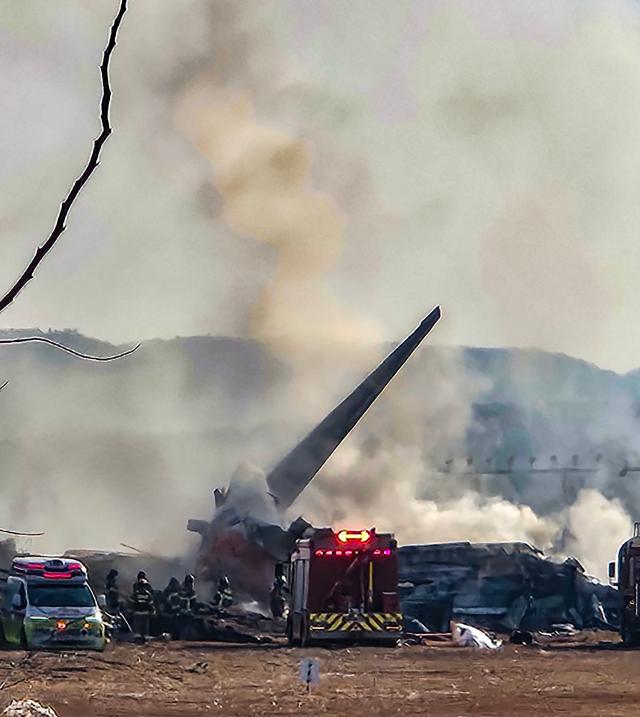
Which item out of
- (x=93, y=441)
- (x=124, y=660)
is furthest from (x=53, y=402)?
(x=124, y=660)

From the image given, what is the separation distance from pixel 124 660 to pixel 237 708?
7.97 meters

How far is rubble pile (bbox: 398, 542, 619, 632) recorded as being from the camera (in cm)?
4450

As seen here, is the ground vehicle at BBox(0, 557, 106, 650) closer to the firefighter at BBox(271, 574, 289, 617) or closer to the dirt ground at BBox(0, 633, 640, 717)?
the dirt ground at BBox(0, 633, 640, 717)

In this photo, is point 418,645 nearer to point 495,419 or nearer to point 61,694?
point 61,694

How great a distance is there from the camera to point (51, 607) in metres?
29.2

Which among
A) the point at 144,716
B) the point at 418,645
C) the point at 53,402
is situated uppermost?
the point at 53,402

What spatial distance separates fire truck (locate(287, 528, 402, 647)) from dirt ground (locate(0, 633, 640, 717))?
42 cm

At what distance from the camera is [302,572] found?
31172mm

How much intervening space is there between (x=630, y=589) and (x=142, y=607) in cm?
1148

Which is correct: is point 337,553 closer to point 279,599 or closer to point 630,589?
point 630,589

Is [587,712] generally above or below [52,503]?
below

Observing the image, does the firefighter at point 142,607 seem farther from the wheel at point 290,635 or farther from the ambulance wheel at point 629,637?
the ambulance wheel at point 629,637

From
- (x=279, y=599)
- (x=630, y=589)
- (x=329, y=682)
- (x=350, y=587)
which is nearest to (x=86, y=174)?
(x=329, y=682)

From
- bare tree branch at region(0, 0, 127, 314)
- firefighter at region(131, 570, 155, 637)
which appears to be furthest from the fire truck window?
bare tree branch at region(0, 0, 127, 314)
